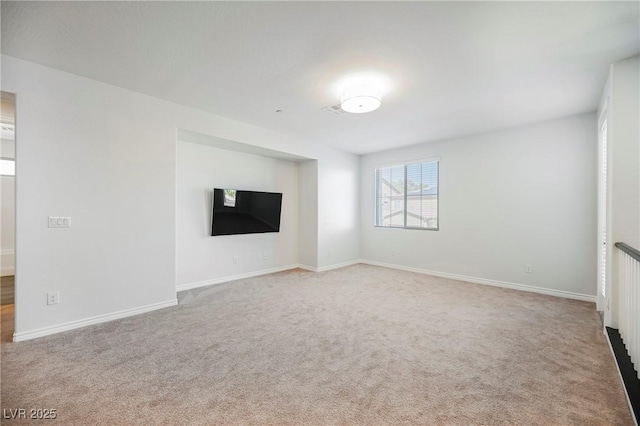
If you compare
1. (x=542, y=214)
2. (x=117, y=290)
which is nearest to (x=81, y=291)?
(x=117, y=290)

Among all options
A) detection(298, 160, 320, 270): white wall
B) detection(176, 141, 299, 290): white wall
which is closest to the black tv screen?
detection(176, 141, 299, 290): white wall

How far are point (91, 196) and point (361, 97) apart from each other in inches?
122

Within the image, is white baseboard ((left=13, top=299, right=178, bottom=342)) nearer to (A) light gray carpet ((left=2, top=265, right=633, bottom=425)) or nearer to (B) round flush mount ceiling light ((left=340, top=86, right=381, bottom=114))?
(A) light gray carpet ((left=2, top=265, right=633, bottom=425))

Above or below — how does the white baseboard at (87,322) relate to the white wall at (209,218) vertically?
below

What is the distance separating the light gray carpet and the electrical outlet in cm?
34

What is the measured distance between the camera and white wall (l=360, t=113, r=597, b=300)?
3877 mm

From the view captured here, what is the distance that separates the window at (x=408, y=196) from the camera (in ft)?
18.1

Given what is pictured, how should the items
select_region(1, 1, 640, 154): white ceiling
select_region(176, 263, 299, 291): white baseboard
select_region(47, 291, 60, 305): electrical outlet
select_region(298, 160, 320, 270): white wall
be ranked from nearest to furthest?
select_region(1, 1, 640, 154): white ceiling, select_region(47, 291, 60, 305): electrical outlet, select_region(176, 263, 299, 291): white baseboard, select_region(298, 160, 320, 270): white wall

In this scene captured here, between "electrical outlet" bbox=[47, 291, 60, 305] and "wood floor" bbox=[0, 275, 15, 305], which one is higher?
"electrical outlet" bbox=[47, 291, 60, 305]

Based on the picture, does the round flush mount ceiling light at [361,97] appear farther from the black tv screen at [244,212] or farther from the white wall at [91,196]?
the black tv screen at [244,212]

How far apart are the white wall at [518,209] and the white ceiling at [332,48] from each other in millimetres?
666

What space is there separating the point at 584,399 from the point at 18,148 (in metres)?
4.97

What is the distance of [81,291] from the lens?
Result: 293 cm

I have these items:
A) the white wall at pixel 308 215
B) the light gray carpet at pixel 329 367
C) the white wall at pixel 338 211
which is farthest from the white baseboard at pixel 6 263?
the white wall at pixel 338 211
